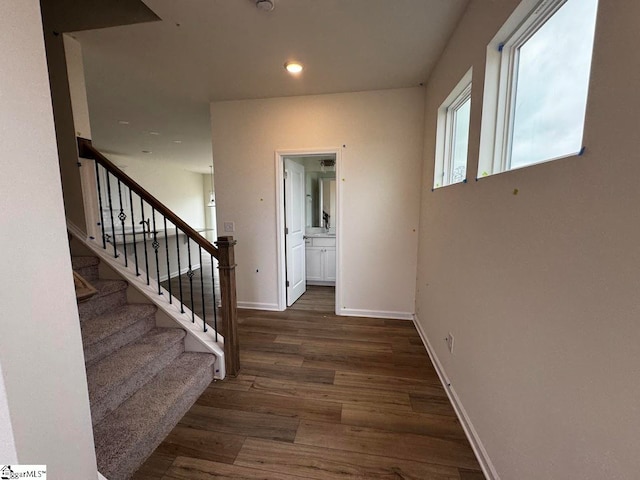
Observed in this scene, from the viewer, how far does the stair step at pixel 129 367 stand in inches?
57.4

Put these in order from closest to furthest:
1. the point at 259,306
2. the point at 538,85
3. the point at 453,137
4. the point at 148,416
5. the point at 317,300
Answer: the point at 538,85 → the point at 148,416 → the point at 453,137 → the point at 259,306 → the point at 317,300

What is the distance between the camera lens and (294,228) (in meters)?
3.78

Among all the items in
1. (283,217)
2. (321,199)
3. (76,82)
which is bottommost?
(283,217)

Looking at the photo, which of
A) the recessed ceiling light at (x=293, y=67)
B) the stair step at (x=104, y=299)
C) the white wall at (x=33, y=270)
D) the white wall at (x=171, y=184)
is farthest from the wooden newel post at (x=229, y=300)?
the white wall at (x=171, y=184)

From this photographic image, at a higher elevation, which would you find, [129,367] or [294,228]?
[294,228]

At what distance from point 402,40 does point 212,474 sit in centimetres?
314

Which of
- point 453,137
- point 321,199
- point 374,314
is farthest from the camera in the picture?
→ point 321,199

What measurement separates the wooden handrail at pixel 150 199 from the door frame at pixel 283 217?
139 centimetres

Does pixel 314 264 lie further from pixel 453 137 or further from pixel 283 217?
pixel 453 137

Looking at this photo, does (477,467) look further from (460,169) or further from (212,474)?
(460,169)

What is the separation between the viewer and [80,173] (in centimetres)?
222

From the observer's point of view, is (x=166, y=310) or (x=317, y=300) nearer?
(x=166, y=310)

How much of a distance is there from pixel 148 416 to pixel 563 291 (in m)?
2.09

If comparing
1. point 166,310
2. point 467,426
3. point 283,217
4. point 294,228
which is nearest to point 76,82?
point 166,310
